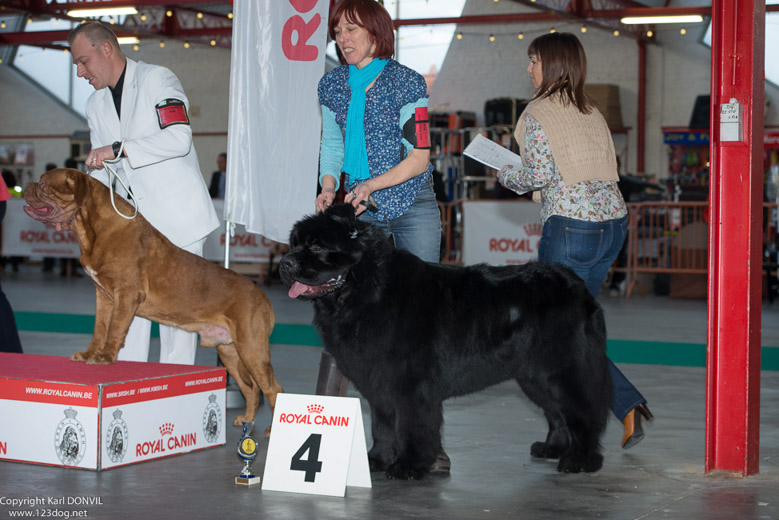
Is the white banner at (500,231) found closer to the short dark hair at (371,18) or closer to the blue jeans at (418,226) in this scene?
the blue jeans at (418,226)

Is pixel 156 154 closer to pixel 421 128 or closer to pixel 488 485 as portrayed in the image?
pixel 421 128

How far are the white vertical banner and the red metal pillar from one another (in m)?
2.24

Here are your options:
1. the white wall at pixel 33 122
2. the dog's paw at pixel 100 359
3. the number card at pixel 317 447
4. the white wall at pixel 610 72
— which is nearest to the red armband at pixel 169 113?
the dog's paw at pixel 100 359

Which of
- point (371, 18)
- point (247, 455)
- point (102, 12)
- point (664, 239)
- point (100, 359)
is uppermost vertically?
point (102, 12)

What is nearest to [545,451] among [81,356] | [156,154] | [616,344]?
[81,356]

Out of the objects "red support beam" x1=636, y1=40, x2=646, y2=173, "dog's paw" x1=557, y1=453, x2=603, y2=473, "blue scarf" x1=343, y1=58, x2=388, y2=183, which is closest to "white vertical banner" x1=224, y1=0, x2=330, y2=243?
"blue scarf" x1=343, y1=58, x2=388, y2=183

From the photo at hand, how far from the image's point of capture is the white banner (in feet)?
38.3

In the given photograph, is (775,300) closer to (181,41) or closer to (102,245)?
(102,245)

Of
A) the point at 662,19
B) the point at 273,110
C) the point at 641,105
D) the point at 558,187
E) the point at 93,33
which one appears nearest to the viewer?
the point at 558,187

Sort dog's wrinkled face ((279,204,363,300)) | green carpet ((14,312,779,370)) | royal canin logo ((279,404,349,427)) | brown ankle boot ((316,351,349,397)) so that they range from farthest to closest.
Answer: green carpet ((14,312,779,370)), brown ankle boot ((316,351,349,397)), royal canin logo ((279,404,349,427)), dog's wrinkled face ((279,204,363,300))

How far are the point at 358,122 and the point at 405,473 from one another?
137 cm

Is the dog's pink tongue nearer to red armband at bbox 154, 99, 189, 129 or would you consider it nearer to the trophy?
the trophy

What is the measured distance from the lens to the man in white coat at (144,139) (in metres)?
4.12

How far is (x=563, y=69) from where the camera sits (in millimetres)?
3582
